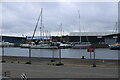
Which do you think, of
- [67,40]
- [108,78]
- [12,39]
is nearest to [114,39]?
[67,40]

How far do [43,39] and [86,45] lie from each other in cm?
2910

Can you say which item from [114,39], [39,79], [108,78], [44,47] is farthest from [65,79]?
[114,39]

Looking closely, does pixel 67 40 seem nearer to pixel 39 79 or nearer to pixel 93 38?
pixel 93 38

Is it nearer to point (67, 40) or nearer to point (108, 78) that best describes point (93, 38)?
point (67, 40)

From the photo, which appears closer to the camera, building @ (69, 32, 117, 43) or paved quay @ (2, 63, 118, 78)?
paved quay @ (2, 63, 118, 78)

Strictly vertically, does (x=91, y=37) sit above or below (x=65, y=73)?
above

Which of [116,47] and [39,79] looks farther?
[116,47]

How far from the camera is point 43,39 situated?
122 metres

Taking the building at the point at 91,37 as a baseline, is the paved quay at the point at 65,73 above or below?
below

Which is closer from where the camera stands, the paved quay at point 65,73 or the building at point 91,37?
the paved quay at point 65,73

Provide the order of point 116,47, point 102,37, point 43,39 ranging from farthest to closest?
point 102,37, point 43,39, point 116,47

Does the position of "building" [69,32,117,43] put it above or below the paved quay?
above

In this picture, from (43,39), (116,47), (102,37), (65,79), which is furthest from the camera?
(102,37)

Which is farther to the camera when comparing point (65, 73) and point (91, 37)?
point (91, 37)
